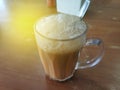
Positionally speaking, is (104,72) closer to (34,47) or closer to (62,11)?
(34,47)

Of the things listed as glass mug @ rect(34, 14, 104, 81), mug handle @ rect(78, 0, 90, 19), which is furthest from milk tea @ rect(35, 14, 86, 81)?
mug handle @ rect(78, 0, 90, 19)

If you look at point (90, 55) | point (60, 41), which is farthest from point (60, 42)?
point (90, 55)

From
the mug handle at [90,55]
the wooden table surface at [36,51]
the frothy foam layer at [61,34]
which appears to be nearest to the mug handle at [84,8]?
the wooden table surface at [36,51]

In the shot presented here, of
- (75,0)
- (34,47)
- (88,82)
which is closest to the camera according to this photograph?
(88,82)

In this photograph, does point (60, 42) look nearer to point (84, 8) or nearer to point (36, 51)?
point (36, 51)

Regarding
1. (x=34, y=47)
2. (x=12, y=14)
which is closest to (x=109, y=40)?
(x=34, y=47)

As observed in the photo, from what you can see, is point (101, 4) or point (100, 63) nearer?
point (100, 63)

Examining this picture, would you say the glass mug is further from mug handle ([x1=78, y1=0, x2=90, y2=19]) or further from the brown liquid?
mug handle ([x1=78, y1=0, x2=90, y2=19])
